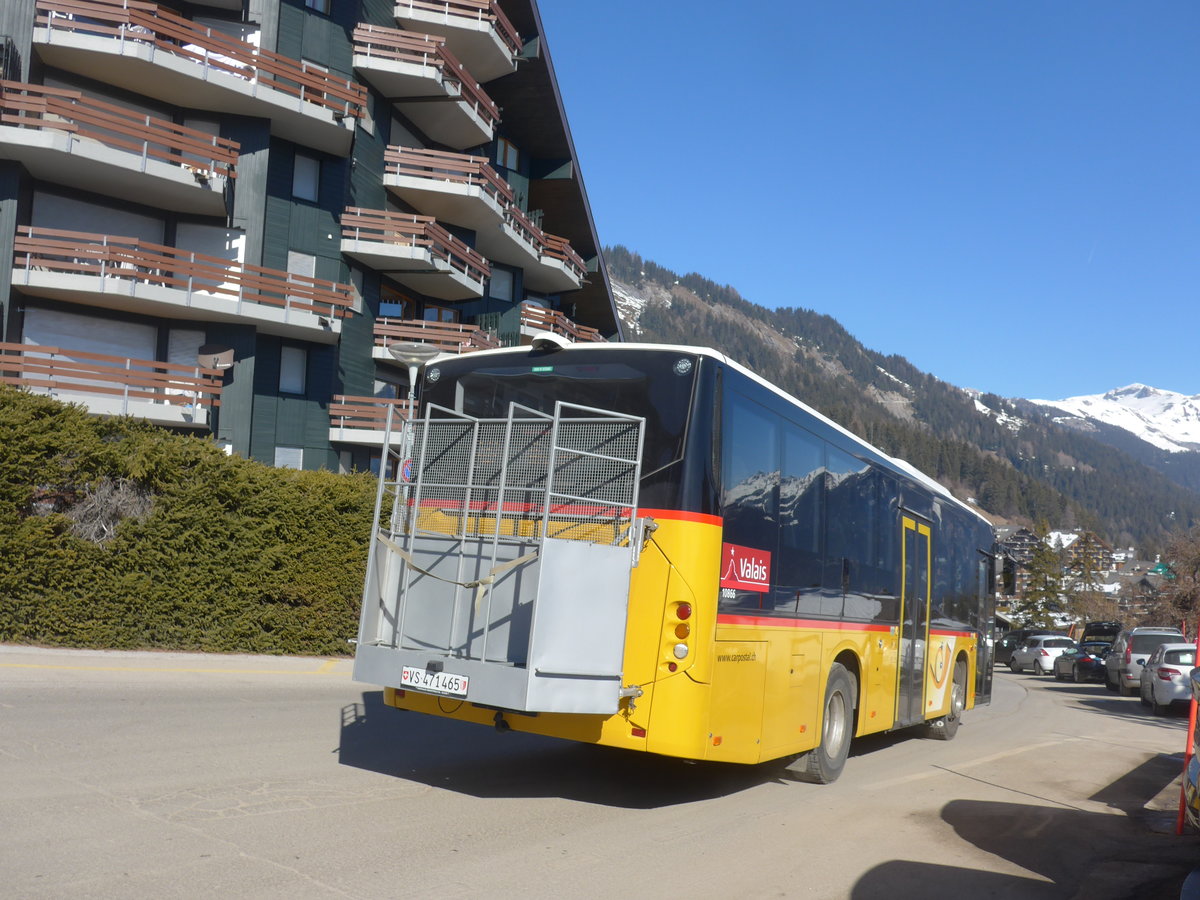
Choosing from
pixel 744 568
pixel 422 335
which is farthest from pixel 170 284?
pixel 744 568

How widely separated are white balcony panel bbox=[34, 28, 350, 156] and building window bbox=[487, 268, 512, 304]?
9847 millimetres

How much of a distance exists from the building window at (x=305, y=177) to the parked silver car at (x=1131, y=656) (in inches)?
A: 999

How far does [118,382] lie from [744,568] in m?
20.0

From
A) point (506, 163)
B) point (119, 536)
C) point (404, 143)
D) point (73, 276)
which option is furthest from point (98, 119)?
point (506, 163)

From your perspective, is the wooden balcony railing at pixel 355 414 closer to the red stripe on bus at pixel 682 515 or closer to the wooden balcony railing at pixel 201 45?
the wooden balcony railing at pixel 201 45

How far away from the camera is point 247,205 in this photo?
26.6 metres

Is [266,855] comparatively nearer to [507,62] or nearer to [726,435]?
[726,435]

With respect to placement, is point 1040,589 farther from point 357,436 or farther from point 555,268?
point 357,436

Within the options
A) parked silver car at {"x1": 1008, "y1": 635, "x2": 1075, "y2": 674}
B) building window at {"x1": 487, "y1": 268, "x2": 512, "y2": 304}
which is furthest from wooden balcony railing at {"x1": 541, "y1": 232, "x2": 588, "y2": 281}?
parked silver car at {"x1": 1008, "y1": 635, "x2": 1075, "y2": 674}

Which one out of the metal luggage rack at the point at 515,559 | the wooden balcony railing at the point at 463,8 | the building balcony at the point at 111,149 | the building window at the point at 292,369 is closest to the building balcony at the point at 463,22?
the wooden balcony railing at the point at 463,8

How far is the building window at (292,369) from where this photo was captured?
28.0m

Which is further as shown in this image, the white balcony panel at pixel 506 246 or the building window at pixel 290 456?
the white balcony panel at pixel 506 246

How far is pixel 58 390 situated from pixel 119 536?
9.43 metres

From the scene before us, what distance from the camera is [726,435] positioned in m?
7.82
